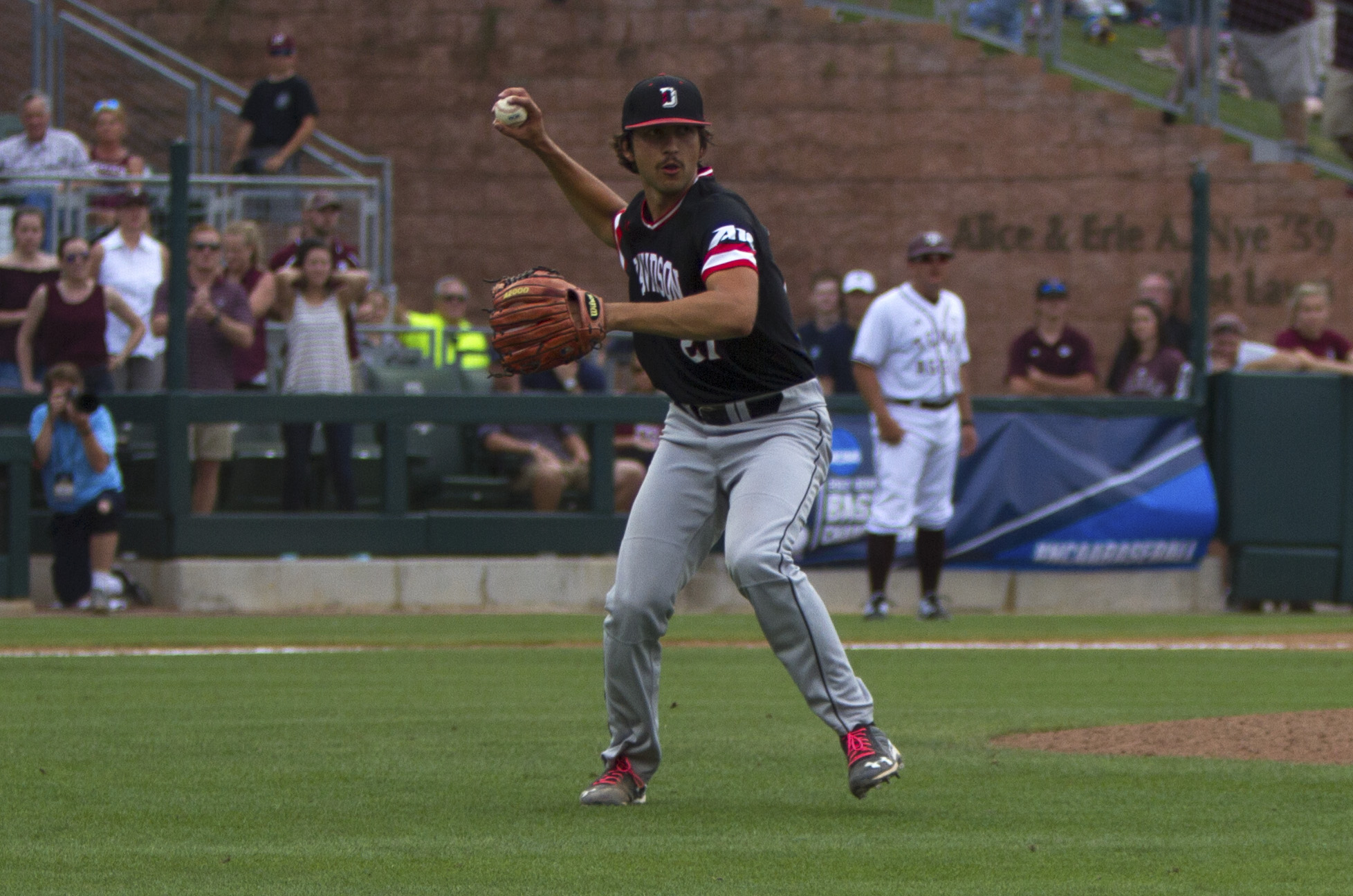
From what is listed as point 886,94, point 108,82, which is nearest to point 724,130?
point 886,94

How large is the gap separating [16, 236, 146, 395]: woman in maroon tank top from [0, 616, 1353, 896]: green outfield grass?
3777mm

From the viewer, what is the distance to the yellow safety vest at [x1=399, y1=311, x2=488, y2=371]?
13961 millimetres

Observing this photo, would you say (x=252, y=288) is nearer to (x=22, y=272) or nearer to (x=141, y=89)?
(x=22, y=272)

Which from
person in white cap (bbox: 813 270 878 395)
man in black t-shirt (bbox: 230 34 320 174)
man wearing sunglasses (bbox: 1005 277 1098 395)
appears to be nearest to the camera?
man wearing sunglasses (bbox: 1005 277 1098 395)

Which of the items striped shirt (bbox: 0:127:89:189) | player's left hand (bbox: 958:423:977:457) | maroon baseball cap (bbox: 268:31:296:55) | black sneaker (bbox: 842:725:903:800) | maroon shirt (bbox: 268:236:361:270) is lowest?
black sneaker (bbox: 842:725:903:800)

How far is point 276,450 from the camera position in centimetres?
1313

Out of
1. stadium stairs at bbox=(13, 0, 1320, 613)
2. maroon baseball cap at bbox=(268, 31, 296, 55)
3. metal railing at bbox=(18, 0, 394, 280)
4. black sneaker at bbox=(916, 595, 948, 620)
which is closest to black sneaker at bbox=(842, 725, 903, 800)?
black sneaker at bbox=(916, 595, 948, 620)

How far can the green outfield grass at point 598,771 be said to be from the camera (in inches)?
177

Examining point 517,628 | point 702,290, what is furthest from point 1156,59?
point 702,290

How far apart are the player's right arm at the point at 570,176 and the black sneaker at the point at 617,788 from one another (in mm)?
1571

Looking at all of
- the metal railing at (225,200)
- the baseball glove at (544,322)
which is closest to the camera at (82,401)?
the metal railing at (225,200)

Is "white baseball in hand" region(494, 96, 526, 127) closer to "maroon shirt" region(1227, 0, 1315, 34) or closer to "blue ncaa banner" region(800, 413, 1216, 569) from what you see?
"blue ncaa banner" region(800, 413, 1216, 569)

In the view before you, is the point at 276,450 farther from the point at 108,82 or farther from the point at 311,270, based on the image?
the point at 108,82

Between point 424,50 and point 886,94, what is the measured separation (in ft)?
15.4
